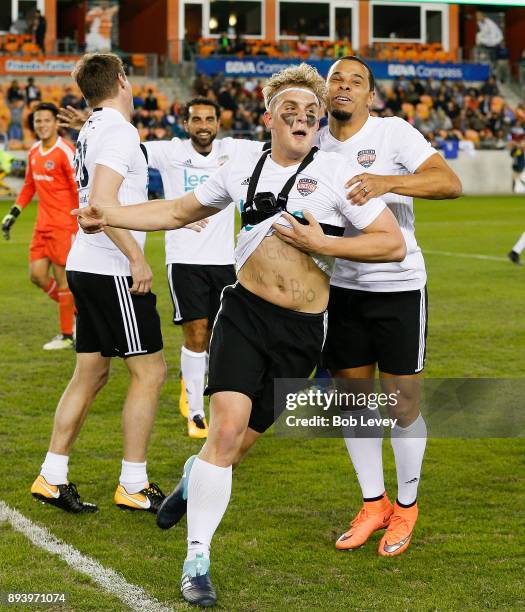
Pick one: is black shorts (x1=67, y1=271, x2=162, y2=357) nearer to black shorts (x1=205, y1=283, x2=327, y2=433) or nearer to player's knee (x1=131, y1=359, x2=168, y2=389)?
player's knee (x1=131, y1=359, x2=168, y2=389)

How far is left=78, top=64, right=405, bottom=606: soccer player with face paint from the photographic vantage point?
4.30 metres

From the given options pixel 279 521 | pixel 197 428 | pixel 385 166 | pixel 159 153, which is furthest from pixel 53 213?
pixel 385 166

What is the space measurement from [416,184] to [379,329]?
0.75 m

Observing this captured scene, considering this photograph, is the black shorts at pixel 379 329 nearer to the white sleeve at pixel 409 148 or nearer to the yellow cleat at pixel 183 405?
the white sleeve at pixel 409 148

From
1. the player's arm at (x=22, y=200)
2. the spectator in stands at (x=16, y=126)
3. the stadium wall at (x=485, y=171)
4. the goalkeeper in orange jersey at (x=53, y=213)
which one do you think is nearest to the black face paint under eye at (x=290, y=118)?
the goalkeeper in orange jersey at (x=53, y=213)

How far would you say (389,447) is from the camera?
6.76m

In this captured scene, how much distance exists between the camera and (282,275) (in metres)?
4.39

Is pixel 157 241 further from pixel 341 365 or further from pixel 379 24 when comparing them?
pixel 379 24

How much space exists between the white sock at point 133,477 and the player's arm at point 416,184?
202cm

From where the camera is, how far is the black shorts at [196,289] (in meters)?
7.43

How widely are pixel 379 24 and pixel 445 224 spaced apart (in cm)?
2616

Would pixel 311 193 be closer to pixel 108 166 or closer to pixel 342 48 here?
pixel 108 166

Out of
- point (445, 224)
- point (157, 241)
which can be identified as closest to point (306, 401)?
point (157, 241)

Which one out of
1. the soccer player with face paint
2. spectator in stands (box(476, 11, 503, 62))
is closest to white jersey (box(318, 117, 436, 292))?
the soccer player with face paint
